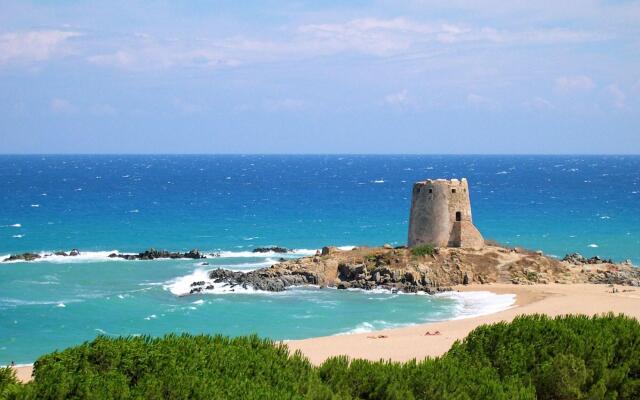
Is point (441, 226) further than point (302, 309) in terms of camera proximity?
Yes

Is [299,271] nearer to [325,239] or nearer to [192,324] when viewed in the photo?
[192,324]

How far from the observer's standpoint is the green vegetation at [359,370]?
14258 millimetres

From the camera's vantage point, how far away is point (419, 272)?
48.0 m

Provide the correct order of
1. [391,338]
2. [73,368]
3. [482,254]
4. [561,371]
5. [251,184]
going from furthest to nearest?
[251,184] < [482,254] < [391,338] < [561,371] < [73,368]

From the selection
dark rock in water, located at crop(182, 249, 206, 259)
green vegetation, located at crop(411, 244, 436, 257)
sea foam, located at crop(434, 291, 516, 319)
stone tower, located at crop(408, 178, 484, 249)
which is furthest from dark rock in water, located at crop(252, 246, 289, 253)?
sea foam, located at crop(434, 291, 516, 319)

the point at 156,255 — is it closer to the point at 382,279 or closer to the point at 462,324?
the point at 382,279

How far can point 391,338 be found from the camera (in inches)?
1308

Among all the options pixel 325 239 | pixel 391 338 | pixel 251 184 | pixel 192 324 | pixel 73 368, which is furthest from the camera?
pixel 251 184

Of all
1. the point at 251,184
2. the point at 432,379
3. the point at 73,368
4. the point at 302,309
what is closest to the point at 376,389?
the point at 432,379

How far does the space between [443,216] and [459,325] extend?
14230mm

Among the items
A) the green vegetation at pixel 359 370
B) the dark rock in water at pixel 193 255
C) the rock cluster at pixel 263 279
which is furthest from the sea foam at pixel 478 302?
the dark rock in water at pixel 193 255

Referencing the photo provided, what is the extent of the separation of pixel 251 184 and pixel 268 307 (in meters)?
106

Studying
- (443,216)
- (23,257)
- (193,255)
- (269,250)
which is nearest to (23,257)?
(23,257)

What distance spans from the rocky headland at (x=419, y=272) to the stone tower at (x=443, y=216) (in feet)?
2.74
